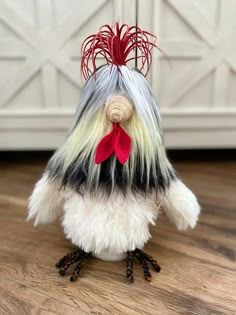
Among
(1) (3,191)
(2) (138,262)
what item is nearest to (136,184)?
(2) (138,262)

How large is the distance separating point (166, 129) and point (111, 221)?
0.50 m

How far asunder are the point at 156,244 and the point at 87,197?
0.21 m

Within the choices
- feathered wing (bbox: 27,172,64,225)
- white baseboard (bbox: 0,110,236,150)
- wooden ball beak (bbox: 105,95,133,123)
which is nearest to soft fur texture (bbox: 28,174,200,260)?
feathered wing (bbox: 27,172,64,225)

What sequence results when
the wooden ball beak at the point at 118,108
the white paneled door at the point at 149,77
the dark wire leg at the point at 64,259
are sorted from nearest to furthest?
the wooden ball beak at the point at 118,108
the dark wire leg at the point at 64,259
the white paneled door at the point at 149,77

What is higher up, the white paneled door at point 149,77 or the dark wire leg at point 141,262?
the white paneled door at point 149,77

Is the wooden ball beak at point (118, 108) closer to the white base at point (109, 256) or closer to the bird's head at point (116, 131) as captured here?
the bird's head at point (116, 131)

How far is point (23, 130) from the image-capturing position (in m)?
1.04

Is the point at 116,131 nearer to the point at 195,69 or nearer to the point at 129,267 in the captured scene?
the point at 129,267

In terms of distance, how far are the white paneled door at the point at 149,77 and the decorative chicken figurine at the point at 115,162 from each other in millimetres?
372

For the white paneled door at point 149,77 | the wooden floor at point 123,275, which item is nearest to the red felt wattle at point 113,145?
the wooden floor at point 123,275

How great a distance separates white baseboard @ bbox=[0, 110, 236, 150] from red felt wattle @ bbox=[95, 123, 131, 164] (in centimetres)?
46

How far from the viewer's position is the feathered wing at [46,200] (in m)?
0.64

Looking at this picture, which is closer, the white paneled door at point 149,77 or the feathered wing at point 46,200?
the feathered wing at point 46,200

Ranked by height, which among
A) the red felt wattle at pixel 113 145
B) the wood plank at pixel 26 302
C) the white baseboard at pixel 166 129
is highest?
the red felt wattle at pixel 113 145
